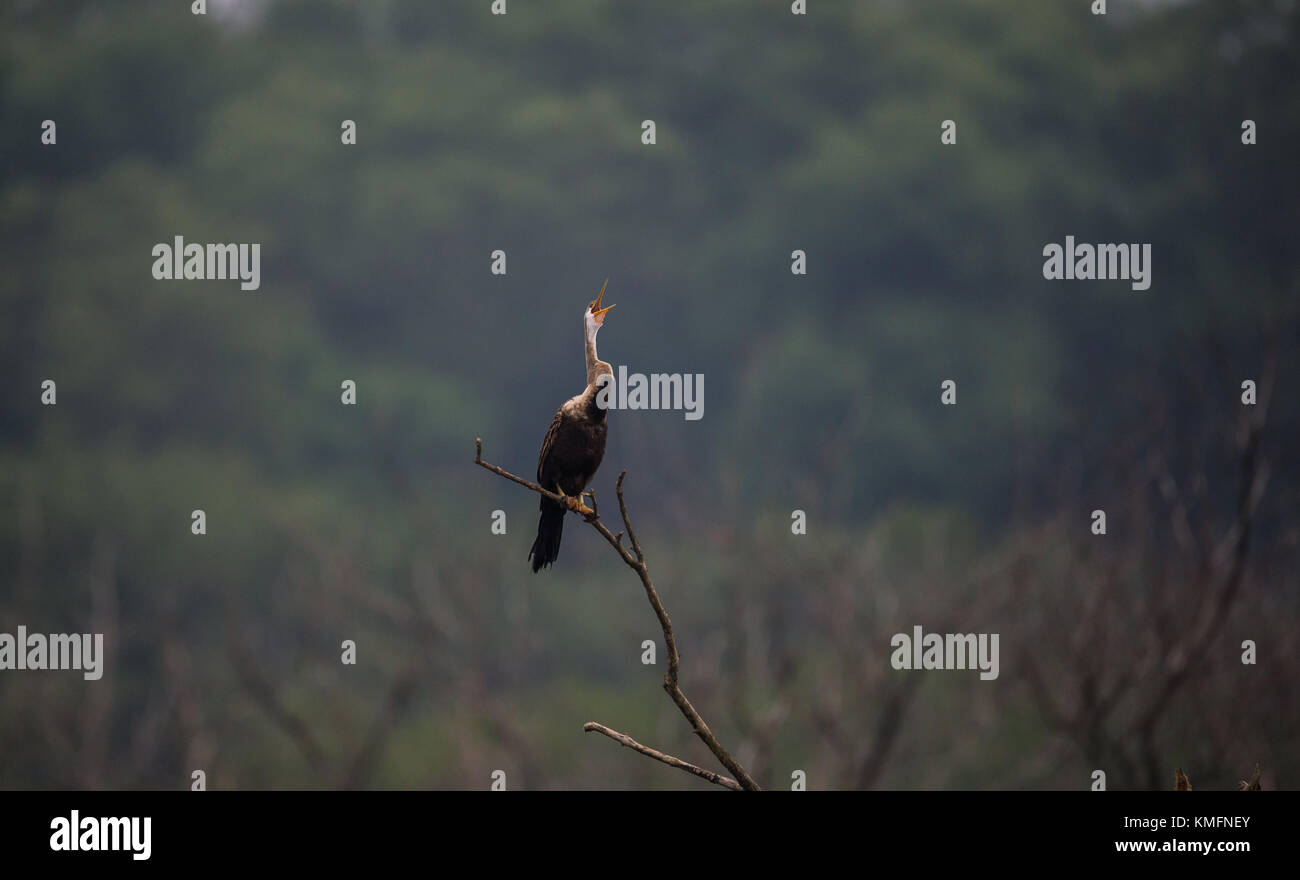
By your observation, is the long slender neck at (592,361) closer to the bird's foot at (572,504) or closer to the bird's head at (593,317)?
the bird's head at (593,317)

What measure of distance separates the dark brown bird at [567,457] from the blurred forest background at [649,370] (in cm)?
717

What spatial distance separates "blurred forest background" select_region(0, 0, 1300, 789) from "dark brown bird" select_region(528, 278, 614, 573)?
7.17 metres

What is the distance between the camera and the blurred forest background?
18.1m

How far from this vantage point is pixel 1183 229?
149 feet

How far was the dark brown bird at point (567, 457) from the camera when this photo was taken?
6938mm

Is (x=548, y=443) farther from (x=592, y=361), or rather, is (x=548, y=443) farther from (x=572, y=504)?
(x=592, y=361)

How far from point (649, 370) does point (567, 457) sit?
30.7 meters

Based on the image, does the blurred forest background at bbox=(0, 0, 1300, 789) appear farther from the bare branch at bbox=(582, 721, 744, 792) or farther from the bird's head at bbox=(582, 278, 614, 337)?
the bare branch at bbox=(582, 721, 744, 792)

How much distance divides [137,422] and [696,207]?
1917cm

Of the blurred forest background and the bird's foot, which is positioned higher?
the blurred forest background

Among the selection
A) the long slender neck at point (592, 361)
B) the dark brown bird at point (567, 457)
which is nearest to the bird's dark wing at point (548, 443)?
the dark brown bird at point (567, 457)

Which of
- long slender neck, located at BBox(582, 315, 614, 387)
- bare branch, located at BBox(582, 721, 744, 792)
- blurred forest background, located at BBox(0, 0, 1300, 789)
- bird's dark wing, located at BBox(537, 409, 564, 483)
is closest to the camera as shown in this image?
bare branch, located at BBox(582, 721, 744, 792)

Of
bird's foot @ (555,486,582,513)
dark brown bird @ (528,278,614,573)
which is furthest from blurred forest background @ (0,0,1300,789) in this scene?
bird's foot @ (555,486,582,513)

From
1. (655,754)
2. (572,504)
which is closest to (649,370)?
(572,504)
